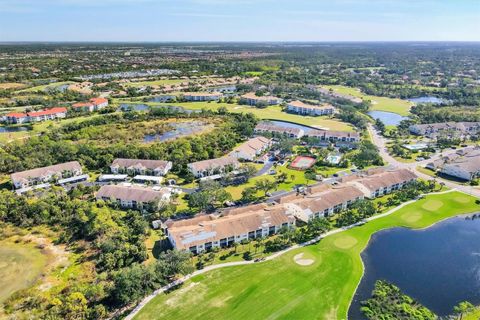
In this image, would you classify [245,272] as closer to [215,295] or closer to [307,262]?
[215,295]

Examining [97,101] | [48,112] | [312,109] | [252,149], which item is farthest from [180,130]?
[312,109]

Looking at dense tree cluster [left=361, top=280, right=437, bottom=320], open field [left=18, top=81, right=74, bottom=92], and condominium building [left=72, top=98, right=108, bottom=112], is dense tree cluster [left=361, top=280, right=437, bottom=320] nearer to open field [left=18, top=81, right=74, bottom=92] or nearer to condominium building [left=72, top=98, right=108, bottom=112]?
condominium building [left=72, top=98, right=108, bottom=112]

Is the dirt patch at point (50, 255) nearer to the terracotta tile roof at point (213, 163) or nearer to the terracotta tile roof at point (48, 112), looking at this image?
the terracotta tile roof at point (213, 163)

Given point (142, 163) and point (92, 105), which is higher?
point (92, 105)

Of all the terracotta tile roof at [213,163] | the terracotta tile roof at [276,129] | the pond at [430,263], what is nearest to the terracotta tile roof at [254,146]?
the terracotta tile roof at [213,163]

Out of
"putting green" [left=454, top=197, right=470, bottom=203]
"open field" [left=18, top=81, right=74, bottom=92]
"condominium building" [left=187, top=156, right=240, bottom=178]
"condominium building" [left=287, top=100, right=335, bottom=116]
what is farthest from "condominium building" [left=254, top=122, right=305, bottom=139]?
"open field" [left=18, top=81, right=74, bottom=92]

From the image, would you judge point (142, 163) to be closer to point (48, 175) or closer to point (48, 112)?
point (48, 175)

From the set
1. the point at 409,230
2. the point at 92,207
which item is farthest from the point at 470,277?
the point at 92,207
